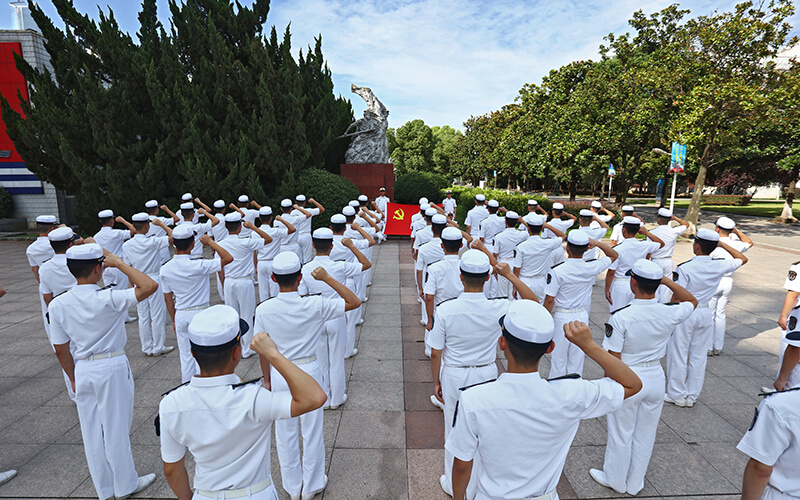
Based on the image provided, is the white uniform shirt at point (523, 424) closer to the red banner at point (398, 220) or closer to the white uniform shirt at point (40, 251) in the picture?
the white uniform shirt at point (40, 251)

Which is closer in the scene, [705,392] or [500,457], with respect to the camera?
[500,457]

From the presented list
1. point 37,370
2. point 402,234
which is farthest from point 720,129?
point 37,370

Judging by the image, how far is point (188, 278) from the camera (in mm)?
5160

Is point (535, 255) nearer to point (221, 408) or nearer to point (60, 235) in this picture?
point (221, 408)

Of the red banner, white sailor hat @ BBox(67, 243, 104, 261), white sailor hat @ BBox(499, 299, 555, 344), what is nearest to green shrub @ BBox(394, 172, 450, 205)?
the red banner

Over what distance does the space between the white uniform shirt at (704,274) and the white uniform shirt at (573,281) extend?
1.01m

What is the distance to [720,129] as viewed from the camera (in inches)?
657

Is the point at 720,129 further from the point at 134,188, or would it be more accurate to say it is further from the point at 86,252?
the point at 134,188

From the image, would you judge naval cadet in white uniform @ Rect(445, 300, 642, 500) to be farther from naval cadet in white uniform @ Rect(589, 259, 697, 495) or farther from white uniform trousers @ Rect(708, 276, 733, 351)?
white uniform trousers @ Rect(708, 276, 733, 351)

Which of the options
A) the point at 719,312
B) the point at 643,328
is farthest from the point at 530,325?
the point at 719,312

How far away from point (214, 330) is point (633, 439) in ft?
12.8

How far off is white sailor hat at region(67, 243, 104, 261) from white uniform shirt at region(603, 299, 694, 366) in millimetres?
4698

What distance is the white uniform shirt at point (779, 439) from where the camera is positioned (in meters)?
2.17

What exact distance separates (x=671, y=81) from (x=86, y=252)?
21.3 metres
